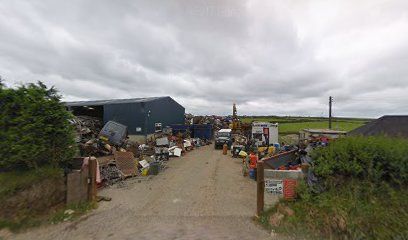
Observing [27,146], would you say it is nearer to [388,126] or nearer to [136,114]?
[136,114]

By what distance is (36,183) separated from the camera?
735 centimetres

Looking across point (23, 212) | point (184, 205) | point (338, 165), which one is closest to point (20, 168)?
point (23, 212)

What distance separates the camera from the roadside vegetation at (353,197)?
587 centimetres

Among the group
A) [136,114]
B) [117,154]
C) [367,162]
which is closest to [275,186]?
[367,162]

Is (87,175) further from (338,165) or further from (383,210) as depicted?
(383,210)

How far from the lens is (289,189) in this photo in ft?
23.5

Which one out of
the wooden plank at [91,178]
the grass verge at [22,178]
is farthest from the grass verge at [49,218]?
the grass verge at [22,178]

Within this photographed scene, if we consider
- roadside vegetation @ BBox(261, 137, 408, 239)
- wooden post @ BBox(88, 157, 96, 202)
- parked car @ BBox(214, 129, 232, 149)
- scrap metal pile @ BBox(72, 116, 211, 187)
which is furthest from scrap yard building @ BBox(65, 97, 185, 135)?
roadside vegetation @ BBox(261, 137, 408, 239)

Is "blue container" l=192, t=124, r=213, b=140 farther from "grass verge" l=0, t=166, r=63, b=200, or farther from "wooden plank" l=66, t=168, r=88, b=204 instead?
"grass verge" l=0, t=166, r=63, b=200

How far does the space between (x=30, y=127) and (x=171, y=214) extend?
16.5 feet

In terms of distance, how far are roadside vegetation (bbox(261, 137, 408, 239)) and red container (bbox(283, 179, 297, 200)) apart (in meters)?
0.16

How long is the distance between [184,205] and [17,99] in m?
6.25

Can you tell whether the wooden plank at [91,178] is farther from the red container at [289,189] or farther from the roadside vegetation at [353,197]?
the red container at [289,189]

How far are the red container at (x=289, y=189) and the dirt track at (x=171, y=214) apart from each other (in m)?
1.26
